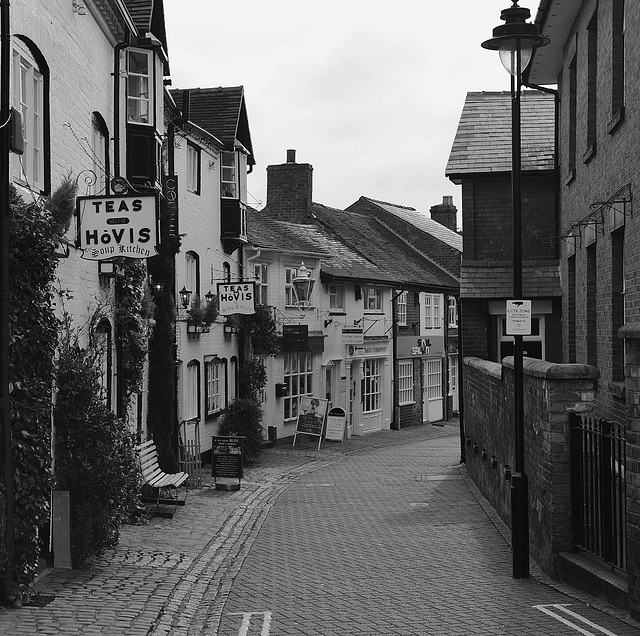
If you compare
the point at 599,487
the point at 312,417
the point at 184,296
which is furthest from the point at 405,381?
the point at 599,487

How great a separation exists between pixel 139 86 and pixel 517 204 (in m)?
8.02

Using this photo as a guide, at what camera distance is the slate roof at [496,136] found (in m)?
19.1

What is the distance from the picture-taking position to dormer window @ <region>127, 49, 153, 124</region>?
15445 mm

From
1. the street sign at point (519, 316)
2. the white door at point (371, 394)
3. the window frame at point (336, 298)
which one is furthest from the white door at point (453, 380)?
the street sign at point (519, 316)

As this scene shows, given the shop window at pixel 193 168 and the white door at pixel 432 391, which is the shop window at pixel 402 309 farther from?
the shop window at pixel 193 168

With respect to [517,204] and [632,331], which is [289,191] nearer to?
[517,204]

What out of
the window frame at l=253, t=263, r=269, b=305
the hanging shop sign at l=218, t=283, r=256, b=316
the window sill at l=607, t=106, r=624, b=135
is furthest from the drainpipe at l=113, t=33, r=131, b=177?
the window frame at l=253, t=263, r=269, b=305

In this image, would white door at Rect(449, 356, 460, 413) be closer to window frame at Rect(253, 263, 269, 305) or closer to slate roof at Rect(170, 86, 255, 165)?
window frame at Rect(253, 263, 269, 305)

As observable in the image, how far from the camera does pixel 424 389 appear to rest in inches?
1532

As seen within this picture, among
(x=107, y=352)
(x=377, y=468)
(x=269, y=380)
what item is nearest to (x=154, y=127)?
(x=107, y=352)

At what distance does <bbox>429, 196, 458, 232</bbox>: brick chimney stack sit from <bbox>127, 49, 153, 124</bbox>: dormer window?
38065 millimetres

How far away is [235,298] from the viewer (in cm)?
2278

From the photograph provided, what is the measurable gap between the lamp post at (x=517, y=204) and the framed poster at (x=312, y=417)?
19092 mm

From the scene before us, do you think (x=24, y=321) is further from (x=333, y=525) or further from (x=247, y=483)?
(x=247, y=483)
